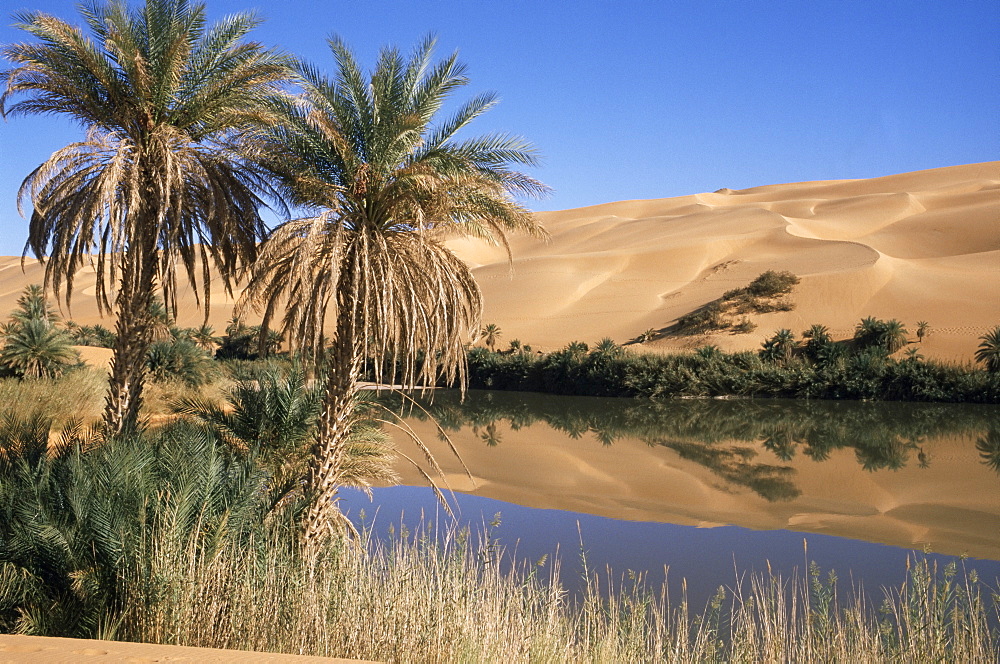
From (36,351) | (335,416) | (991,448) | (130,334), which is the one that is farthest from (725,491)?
(36,351)

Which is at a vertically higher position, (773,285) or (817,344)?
(773,285)

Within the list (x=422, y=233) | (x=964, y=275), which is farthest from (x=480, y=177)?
(x=964, y=275)

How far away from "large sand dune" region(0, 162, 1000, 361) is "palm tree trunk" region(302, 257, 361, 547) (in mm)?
31117

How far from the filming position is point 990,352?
29969 mm

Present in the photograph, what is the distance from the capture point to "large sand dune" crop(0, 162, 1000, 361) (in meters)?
40.7

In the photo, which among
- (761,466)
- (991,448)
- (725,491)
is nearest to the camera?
(725,491)

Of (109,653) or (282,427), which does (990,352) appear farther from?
(109,653)

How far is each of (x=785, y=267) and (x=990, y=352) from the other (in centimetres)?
2117

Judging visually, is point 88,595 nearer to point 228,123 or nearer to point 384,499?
point 228,123

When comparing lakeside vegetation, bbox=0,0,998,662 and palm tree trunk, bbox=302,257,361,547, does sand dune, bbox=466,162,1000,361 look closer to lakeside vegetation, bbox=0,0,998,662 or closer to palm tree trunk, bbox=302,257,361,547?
lakeside vegetation, bbox=0,0,998,662

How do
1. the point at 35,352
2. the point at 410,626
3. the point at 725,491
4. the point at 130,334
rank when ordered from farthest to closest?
the point at 35,352, the point at 725,491, the point at 130,334, the point at 410,626

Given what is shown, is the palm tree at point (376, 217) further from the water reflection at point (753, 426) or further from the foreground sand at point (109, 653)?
the water reflection at point (753, 426)

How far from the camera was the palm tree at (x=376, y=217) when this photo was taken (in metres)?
8.25

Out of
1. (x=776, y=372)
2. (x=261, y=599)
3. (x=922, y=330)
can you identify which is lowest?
(x=261, y=599)
